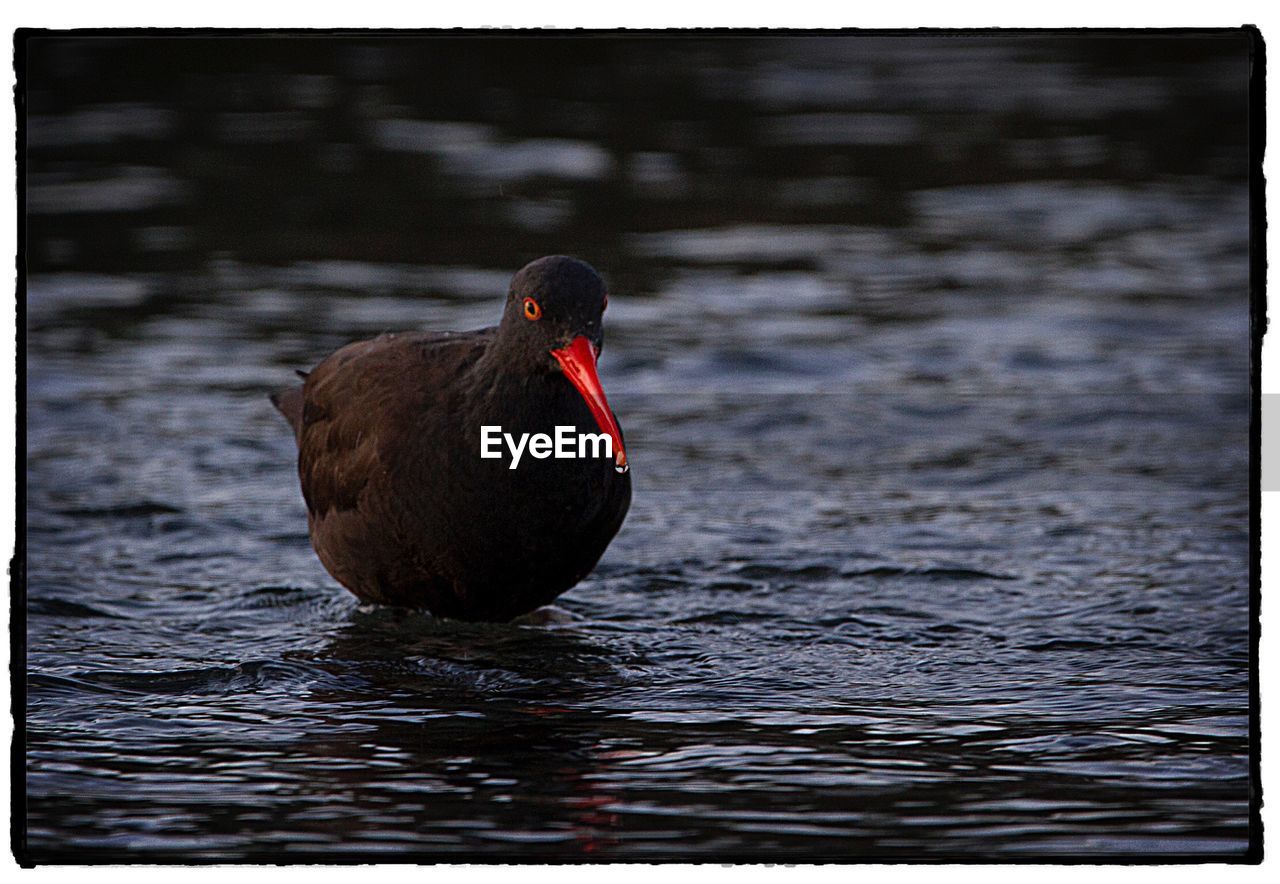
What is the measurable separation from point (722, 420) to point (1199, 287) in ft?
6.27

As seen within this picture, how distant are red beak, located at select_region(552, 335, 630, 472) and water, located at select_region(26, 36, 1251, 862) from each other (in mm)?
755

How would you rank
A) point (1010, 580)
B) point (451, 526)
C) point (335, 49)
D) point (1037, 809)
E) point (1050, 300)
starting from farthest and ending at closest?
point (1050, 300)
point (1010, 580)
point (451, 526)
point (335, 49)
point (1037, 809)

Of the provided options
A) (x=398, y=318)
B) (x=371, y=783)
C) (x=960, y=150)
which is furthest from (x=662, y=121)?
(x=371, y=783)

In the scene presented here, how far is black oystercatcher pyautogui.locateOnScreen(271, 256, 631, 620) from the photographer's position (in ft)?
20.1

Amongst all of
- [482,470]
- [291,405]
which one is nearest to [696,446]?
[291,405]

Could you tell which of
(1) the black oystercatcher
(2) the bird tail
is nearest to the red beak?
(1) the black oystercatcher

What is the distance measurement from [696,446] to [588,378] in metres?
2.32

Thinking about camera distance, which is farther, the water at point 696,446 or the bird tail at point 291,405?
the bird tail at point 291,405

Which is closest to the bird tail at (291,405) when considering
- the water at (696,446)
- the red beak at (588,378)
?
the water at (696,446)

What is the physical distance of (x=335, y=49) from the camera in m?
5.79

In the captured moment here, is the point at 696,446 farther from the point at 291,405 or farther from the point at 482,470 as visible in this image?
the point at 482,470

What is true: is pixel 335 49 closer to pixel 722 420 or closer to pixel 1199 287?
pixel 722 420

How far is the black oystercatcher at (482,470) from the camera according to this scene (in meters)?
6.14

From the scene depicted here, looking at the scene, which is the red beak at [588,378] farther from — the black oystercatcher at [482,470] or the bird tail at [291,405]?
the bird tail at [291,405]
